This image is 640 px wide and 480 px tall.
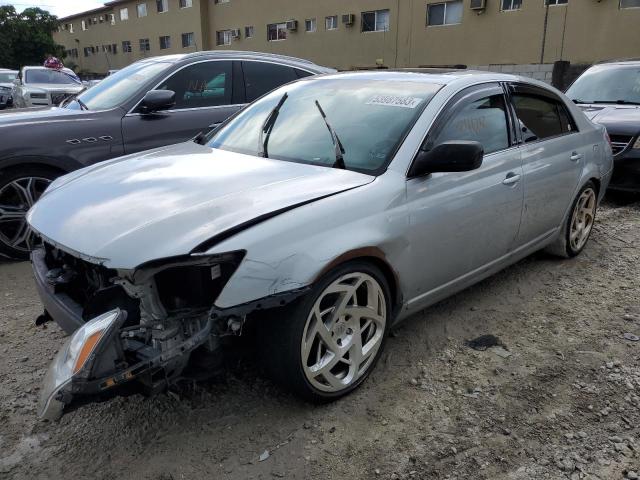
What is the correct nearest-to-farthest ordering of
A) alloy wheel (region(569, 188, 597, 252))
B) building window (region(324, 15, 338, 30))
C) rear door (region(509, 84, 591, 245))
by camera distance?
rear door (region(509, 84, 591, 245)), alloy wheel (region(569, 188, 597, 252)), building window (region(324, 15, 338, 30))

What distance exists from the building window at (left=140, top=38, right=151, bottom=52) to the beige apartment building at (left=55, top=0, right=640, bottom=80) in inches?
3.1

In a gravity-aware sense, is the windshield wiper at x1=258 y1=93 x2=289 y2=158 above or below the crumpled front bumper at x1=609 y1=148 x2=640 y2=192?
above

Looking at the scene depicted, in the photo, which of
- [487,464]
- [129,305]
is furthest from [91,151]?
[487,464]

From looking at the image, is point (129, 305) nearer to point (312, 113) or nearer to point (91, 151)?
point (312, 113)

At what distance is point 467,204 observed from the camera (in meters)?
3.08

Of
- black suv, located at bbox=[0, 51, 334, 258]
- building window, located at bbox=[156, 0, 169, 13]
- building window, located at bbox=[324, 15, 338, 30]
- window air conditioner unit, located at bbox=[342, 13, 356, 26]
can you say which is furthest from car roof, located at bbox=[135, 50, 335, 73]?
building window, located at bbox=[156, 0, 169, 13]

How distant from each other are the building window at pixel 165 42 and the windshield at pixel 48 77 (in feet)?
87.7

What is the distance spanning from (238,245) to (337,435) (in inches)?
40.5

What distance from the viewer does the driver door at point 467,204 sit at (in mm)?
2869

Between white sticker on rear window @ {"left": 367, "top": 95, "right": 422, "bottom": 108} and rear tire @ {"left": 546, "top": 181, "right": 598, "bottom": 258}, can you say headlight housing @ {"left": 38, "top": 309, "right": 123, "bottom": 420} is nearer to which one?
white sticker on rear window @ {"left": 367, "top": 95, "right": 422, "bottom": 108}

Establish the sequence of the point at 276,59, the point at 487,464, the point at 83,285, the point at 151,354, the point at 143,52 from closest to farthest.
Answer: the point at 151,354 → the point at 487,464 → the point at 83,285 → the point at 276,59 → the point at 143,52

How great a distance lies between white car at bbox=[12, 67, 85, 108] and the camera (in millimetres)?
11609

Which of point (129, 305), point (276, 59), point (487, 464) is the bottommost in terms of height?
point (487, 464)

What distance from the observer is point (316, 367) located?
250 cm
